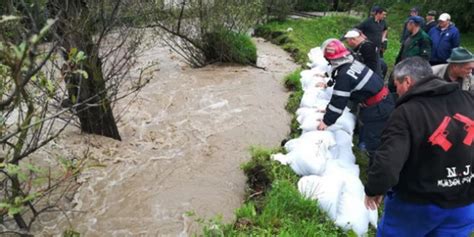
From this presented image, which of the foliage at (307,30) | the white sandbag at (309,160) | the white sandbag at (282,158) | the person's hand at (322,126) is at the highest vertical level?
the person's hand at (322,126)

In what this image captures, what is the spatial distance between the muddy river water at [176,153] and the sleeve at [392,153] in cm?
148

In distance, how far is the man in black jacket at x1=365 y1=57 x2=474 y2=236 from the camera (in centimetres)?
229

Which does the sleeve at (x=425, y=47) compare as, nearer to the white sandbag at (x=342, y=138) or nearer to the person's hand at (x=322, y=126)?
the white sandbag at (x=342, y=138)

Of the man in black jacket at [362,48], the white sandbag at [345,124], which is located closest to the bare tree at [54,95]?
Answer: the white sandbag at [345,124]

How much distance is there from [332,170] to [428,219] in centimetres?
157

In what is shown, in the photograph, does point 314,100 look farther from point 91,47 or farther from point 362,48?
point 91,47

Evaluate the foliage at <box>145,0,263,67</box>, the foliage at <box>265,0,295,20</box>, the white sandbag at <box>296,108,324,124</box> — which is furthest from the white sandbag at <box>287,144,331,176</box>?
the foliage at <box>265,0,295,20</box>

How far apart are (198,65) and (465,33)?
9.38 m

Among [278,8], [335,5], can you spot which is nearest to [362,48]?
[278,8]

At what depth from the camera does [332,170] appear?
4.02 metres

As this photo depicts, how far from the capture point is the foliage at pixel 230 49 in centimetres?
984

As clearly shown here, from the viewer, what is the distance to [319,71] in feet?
24.0

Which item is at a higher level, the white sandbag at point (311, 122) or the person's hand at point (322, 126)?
the person's hand at point (322, 126)

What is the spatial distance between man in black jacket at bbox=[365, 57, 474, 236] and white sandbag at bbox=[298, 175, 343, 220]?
3.48 feet
